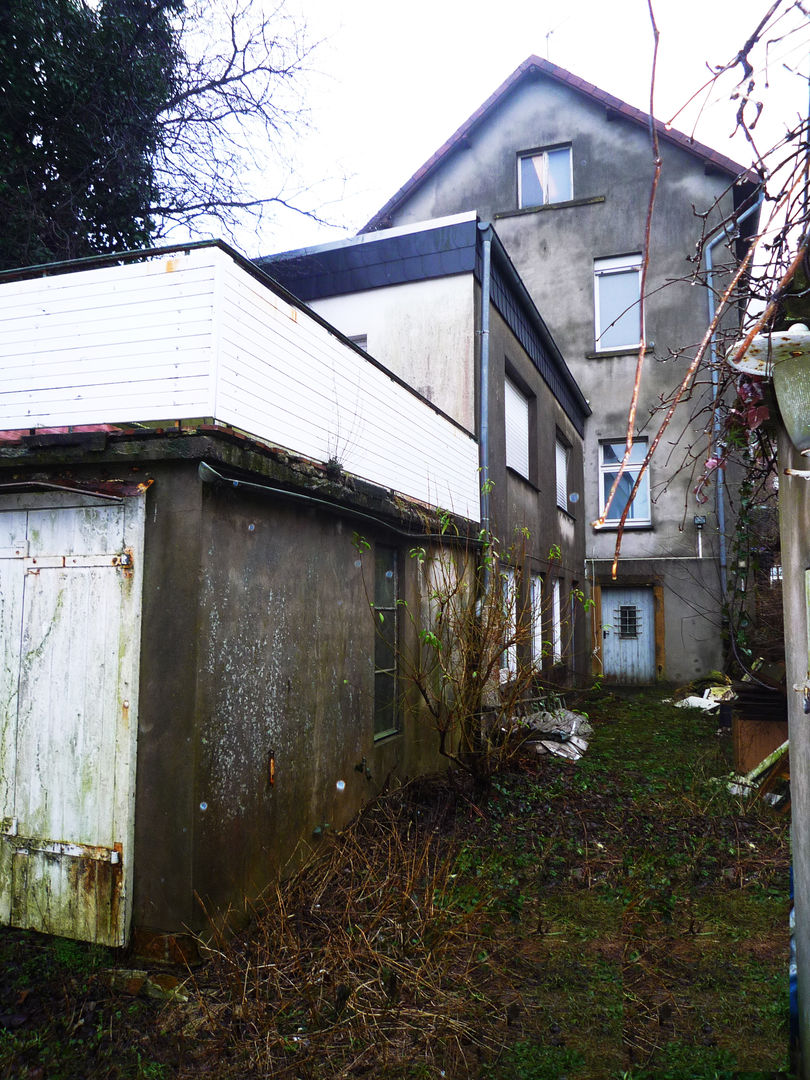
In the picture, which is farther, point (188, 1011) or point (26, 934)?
point (26, 934)

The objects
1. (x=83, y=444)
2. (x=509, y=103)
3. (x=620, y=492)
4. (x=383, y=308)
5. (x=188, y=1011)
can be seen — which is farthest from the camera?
(x=509, y=103)

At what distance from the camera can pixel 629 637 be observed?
631 inches

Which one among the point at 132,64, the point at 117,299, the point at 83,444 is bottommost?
the point at 83,444

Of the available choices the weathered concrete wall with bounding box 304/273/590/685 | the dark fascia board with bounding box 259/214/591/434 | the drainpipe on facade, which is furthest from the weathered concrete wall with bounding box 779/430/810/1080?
the dark fascia board with bounding box 259/214/591/434

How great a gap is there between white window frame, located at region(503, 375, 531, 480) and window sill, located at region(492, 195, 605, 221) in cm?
679

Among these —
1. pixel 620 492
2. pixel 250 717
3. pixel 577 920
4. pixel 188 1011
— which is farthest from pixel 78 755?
pixel 620 492

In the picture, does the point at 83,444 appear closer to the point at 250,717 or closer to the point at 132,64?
the point at 250,717

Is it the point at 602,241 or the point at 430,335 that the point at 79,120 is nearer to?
the point at 430,335

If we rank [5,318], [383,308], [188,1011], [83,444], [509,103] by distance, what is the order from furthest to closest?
[509,103] → [383,308] → [5,318] → [83,444] → [188,1011]

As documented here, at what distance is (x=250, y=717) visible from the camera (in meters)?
4.50

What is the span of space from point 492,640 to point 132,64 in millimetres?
8942

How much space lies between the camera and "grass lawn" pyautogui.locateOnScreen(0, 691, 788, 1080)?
11.0 ft

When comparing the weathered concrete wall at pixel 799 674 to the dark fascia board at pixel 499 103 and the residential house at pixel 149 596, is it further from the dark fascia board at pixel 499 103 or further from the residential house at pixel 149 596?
the dark fascia board at pixel 499 103

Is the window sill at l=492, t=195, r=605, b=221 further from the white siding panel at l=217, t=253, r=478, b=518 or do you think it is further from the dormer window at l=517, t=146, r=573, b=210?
the white siding panel at l=217, t=253, r=478, b=518
